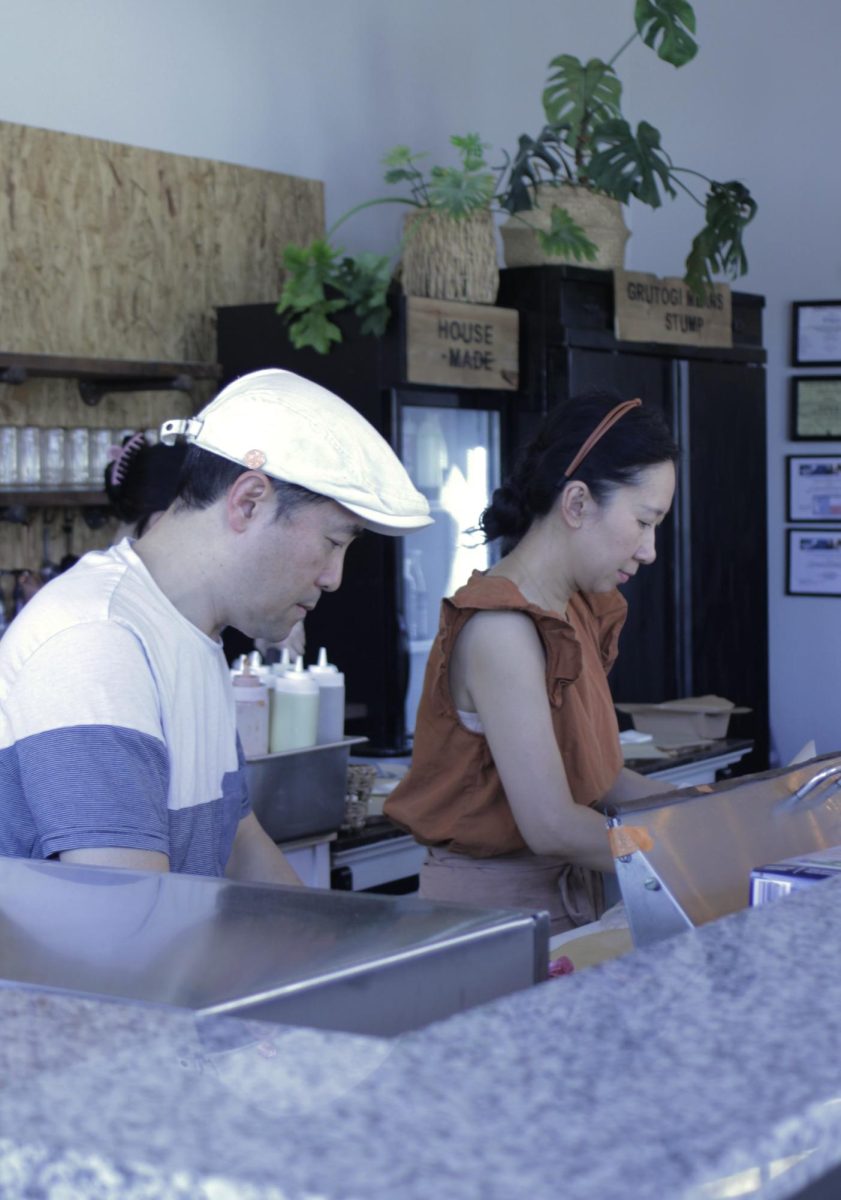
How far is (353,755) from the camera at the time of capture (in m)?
4.55

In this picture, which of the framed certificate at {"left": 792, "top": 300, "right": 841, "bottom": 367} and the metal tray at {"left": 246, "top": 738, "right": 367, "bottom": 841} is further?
the framed certificate at {"left": 792, "top": 300, "right": 841, "bottom": 367}

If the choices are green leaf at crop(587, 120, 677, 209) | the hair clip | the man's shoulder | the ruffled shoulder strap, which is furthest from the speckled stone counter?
green leaf at crop(587, 120, 677, 209)

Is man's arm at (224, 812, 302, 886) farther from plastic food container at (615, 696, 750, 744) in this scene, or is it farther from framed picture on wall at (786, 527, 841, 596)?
framed picture on wall at (786, 527, 841, 596)

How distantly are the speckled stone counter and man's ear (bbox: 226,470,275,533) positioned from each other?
794mm

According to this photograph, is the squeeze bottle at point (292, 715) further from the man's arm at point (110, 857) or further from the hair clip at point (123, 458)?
the man's arm at point (110, 857)

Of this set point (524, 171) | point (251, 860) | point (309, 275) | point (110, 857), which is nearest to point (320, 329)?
point (309, 275)

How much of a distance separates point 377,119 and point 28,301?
1.66m

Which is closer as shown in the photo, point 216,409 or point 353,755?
point 216,409

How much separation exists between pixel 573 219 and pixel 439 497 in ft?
3.12

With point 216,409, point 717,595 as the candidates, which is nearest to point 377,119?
point 717,595

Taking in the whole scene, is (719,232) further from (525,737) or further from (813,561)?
(525,737)

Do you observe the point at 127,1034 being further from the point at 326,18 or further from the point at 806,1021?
the point at 326,18

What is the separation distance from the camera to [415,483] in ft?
15.3

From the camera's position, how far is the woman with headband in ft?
7.21
